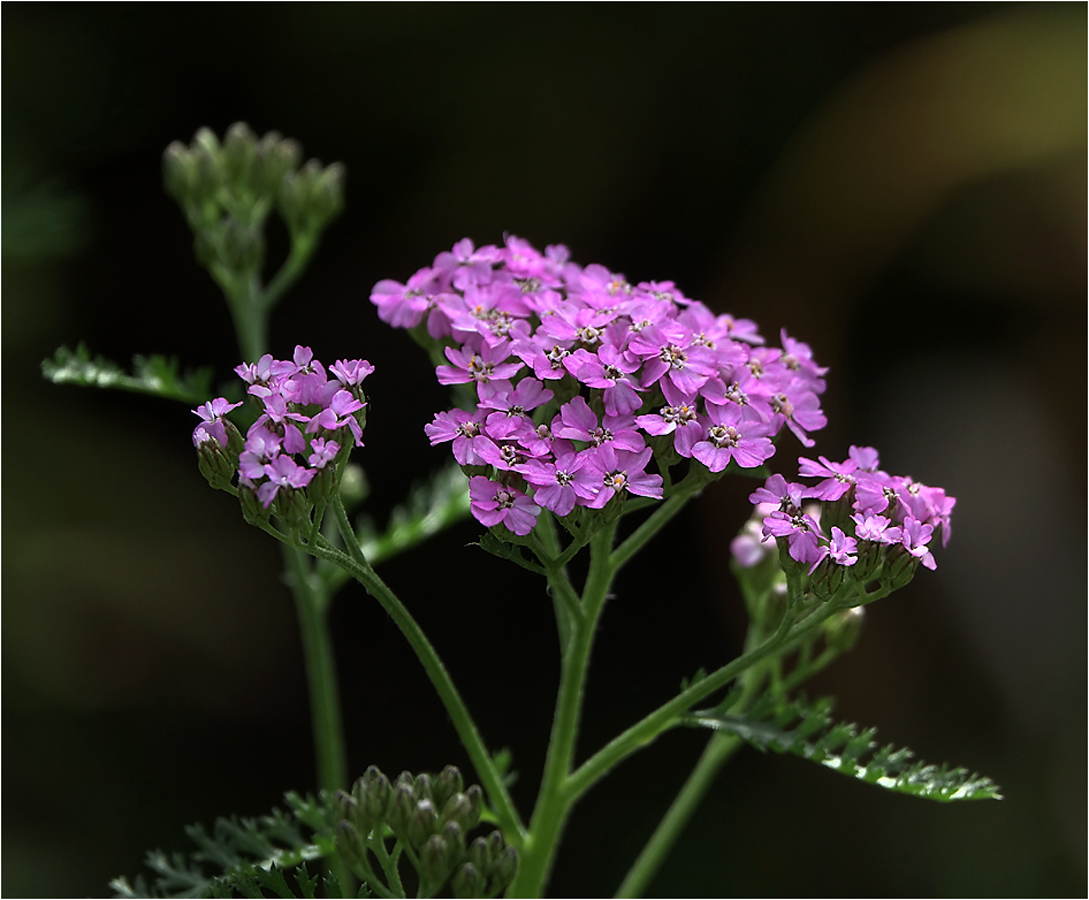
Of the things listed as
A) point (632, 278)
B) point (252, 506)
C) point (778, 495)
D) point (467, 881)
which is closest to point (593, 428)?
point (778, 495)

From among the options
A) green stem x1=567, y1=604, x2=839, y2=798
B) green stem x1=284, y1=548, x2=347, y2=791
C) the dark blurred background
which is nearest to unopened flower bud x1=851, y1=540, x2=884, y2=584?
green stem x1=567, y1=604, x2=839, y2=798

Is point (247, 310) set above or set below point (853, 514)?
above

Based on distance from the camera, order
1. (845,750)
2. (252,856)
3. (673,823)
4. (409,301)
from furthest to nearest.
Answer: (673,823)
(409,301)
(252,856)
(845,750)

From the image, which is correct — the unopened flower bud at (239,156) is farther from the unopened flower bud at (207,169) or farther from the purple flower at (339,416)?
the purple flower at (339,416)

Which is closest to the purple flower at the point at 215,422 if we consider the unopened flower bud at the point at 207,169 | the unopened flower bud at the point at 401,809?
the unopened flower bud at the point at 401,809

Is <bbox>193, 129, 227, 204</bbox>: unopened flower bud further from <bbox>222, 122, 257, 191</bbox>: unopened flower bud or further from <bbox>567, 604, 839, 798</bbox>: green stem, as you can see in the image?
<bbox>567, 604, 839, 798</bbox>: green stem

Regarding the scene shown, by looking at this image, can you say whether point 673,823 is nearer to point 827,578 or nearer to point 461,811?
point 461,811
